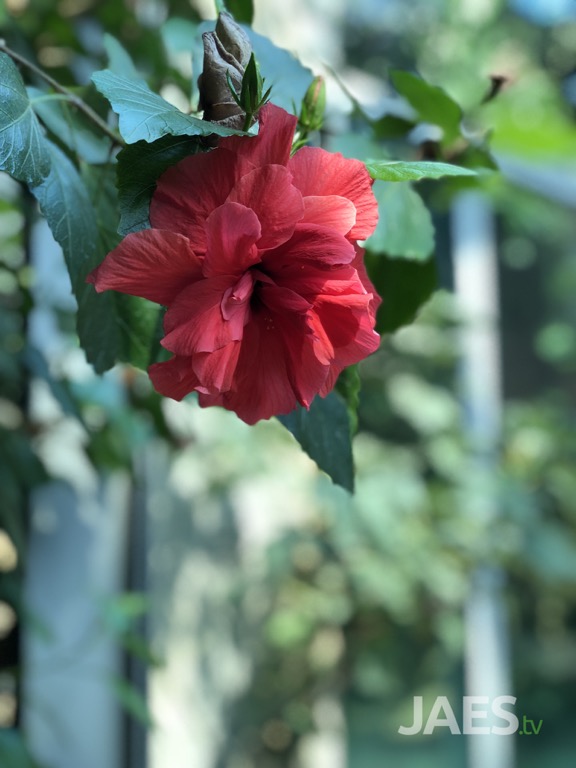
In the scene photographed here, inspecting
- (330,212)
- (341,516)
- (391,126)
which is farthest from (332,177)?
(341,516)

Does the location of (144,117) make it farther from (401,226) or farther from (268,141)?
(401,226)

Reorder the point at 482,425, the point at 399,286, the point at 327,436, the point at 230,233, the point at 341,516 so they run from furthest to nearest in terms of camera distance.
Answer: the point at 482,425, the point at 341,516, the point at 399,286, the point at 327,436, the point at 230,233

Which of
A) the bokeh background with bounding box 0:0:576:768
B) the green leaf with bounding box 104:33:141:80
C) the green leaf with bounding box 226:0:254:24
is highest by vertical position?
the green leaf with bounding box 226:0:254:24

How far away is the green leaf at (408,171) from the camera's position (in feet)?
0.87

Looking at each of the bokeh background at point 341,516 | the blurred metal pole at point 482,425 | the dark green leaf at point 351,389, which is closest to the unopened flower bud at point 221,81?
the dark green leaf at point 351,389

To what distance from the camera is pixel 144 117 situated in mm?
257

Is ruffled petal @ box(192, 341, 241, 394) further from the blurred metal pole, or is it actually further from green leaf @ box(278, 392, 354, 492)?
the blurred metal pole

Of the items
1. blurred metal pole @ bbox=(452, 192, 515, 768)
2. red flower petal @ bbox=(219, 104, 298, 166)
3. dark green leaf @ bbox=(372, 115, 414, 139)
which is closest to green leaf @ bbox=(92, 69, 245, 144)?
red flower petal @ bbox=(219, 104, 298, 166)

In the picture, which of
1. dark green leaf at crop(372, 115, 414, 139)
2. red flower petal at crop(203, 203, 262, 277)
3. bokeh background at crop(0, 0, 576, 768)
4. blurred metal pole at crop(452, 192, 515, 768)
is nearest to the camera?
red flower petal at crop(203, 203, 262, 277)

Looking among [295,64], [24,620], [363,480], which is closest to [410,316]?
[295,64]

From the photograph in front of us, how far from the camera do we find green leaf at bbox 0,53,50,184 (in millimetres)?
284

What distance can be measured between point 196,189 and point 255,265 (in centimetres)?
3

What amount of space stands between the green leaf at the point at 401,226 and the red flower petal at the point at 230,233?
162mm

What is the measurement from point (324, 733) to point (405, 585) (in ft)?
0.98
